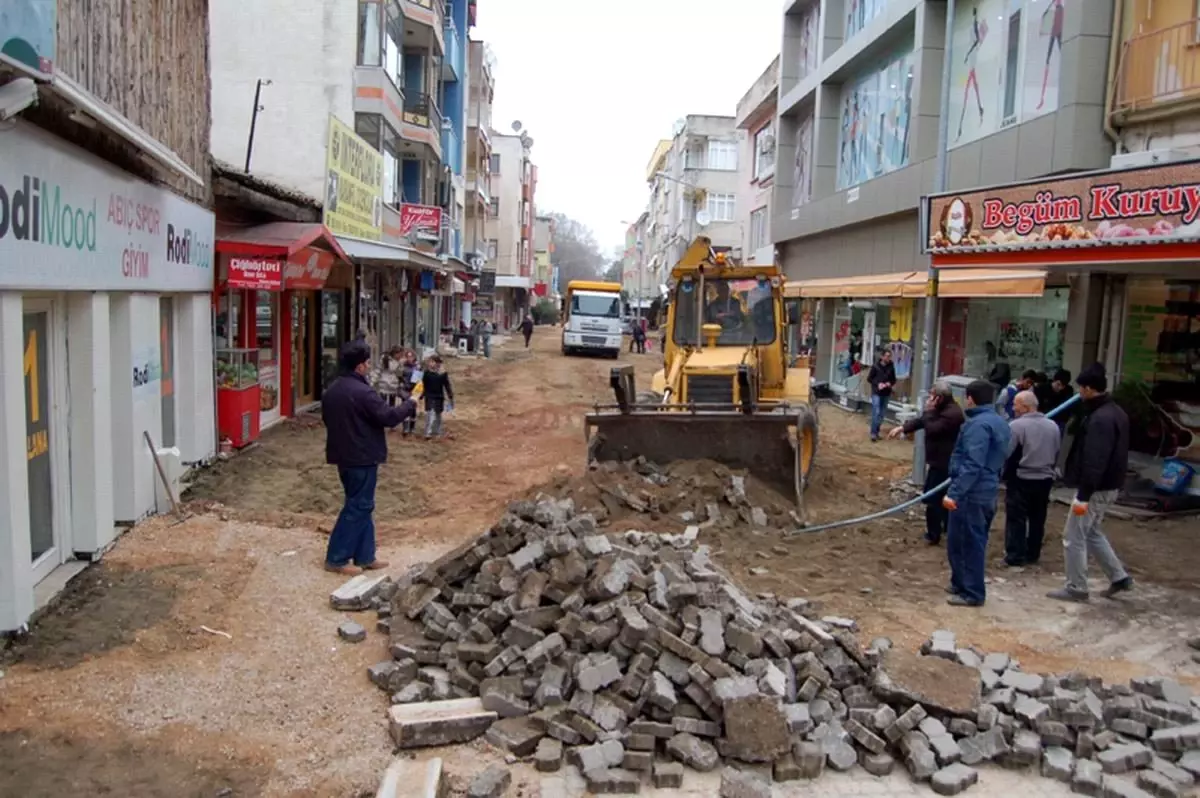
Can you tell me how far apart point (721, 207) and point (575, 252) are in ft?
316

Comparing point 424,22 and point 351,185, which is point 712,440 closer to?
point 351,185

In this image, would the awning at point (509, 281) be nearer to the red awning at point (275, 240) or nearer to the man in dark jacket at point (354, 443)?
the red awning at point (275, 240)

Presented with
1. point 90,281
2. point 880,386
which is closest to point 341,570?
point 90,281

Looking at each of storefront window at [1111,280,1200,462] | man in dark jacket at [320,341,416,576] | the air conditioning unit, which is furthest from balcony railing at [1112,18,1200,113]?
man in dark jacket at [320,341,416,576]

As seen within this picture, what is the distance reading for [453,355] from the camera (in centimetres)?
3812

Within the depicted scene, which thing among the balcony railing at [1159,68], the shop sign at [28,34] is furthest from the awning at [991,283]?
the shop sign at [28,34]

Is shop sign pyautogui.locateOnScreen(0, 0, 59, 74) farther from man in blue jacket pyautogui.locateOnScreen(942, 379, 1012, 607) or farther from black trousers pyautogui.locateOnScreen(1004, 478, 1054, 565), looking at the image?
black trousers pyautogui.locateOnScreen(1004, 478, 1054, 565)

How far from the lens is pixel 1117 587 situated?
8.23 metres

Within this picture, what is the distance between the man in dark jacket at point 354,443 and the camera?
25.5 ft

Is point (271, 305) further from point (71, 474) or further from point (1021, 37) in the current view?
point (1021, 37)

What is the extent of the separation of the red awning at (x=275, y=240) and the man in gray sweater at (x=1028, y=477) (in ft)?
29.4

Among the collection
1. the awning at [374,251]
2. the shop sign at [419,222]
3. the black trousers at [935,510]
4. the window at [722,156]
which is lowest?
the black trousers at [935,510]

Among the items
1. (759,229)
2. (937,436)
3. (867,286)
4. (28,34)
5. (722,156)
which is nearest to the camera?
(28,34)

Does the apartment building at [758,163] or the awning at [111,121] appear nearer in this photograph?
the awning at [111,121]
